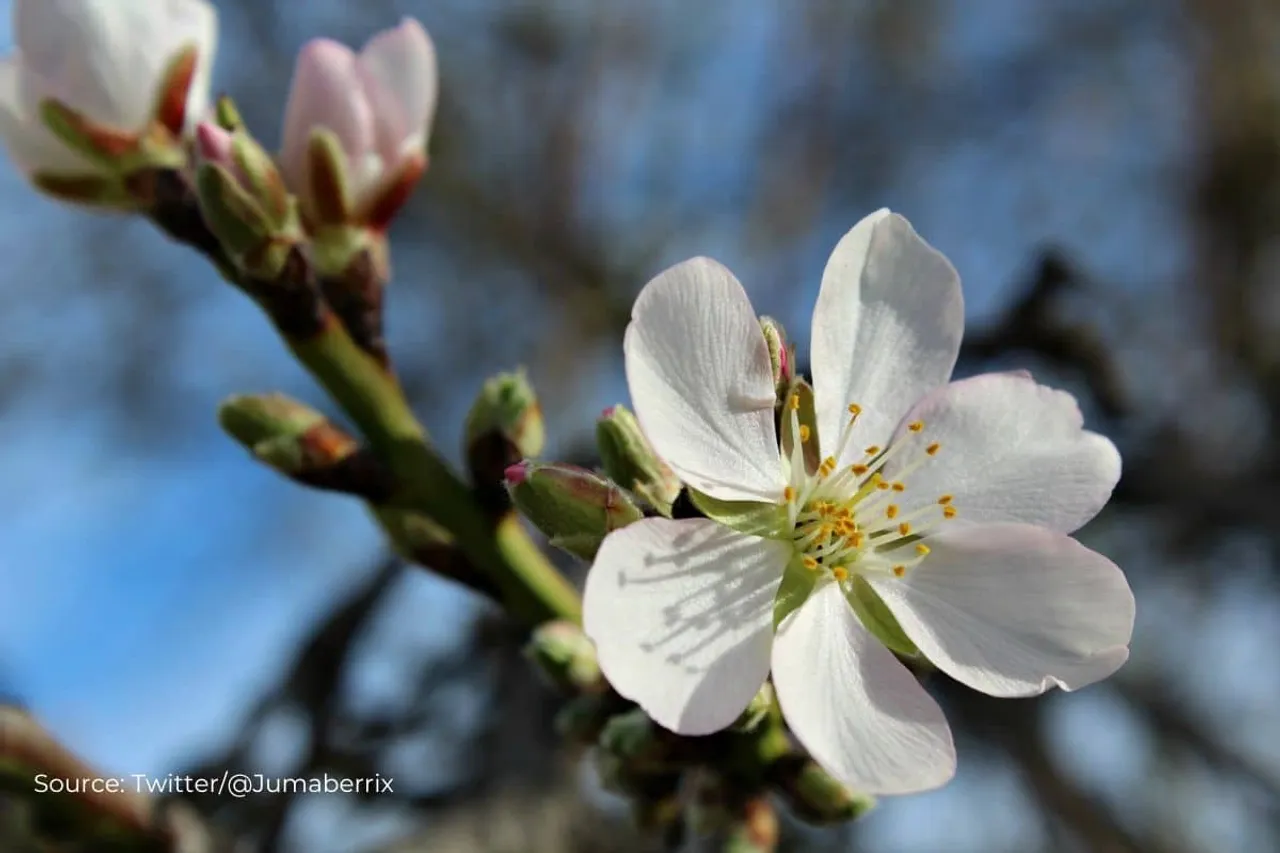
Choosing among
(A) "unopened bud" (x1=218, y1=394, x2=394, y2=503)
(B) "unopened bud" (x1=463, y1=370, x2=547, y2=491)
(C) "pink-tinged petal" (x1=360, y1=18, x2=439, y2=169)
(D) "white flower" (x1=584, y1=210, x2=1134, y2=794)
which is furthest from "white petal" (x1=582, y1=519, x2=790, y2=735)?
A: (C) "pink-tinged petal" (x1=360, y1=18, x2=439, y2=169)

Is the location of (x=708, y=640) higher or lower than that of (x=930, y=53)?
higher

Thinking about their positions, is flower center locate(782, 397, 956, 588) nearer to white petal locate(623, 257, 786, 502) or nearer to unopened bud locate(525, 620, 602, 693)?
white petal locate(623, 257, 786, 502)

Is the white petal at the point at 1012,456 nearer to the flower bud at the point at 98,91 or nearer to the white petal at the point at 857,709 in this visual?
the white petal at the point at 857,709

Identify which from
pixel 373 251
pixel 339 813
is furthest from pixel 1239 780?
pixel 373 251

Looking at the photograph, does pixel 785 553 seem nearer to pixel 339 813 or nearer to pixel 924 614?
pixel 924 614

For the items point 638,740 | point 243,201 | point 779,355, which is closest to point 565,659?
point 638,740

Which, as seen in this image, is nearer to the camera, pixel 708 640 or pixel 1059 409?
pixel 708 640

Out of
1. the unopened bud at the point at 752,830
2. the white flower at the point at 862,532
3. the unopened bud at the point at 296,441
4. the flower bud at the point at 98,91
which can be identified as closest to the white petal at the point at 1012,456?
the white flower at the point at 862,532
